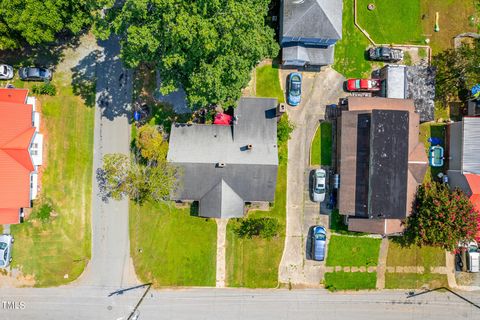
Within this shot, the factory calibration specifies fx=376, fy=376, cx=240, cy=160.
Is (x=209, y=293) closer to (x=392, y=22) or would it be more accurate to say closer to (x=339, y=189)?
(x=339, y=189)

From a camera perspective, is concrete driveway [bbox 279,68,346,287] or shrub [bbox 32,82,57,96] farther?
concrete driveway [bbox 279,68,346,287]

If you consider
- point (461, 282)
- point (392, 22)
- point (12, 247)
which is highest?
point (392, 22)

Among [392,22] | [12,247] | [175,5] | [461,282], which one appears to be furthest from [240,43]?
[461,282]

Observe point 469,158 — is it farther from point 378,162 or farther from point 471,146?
point 378,162

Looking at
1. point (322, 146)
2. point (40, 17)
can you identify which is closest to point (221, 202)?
point (322, 146)

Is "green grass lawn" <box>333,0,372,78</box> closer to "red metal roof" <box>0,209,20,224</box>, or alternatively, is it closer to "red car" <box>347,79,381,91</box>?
"red car" <box>347,79,381,91</box>

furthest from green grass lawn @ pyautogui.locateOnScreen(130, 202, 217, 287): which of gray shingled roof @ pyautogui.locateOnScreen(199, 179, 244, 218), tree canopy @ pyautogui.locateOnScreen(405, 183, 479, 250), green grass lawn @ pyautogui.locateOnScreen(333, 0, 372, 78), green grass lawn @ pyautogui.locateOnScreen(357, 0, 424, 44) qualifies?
green grass lawn @ pyautogui.locateOnScreen(357, 0, 424, 44)
